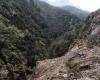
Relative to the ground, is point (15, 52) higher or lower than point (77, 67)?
lower

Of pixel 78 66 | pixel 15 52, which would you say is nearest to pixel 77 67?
pixel 78 66

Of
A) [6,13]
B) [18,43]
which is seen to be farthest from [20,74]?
[6,13]

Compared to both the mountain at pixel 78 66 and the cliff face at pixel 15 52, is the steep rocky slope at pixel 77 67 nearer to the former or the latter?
the mountain at pixel 78 66

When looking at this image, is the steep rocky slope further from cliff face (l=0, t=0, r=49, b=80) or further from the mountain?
cliff face (l=0, t=0, r=49, b=80)

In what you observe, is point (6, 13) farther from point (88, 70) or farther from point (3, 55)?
point (88, 70)

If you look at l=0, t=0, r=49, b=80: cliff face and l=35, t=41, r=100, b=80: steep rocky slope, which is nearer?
l=35, t=41, r=100, b=80: steep rocky slope

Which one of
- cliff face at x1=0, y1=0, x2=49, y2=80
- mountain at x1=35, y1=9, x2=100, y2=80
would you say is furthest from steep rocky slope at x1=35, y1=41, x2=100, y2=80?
cliff face at x1=0, y1=0, x2=49, y2=80

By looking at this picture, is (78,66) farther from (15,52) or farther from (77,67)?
(15,52)

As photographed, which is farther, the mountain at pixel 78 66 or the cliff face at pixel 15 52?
the cliff face at pixel 15 52

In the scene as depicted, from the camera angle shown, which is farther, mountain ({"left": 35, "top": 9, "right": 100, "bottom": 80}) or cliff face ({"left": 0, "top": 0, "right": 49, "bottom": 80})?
cliff face ({"left": 0, "top": 0, "right": 49, "bottom": 80})

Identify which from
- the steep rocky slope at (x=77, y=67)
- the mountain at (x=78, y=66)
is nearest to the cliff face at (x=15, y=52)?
the mountain at (x=78, y=66)

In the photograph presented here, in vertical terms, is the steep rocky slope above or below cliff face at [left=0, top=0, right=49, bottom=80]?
above

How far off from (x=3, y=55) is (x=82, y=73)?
43661 millimetres

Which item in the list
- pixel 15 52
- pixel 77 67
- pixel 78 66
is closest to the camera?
pixel 77 67
